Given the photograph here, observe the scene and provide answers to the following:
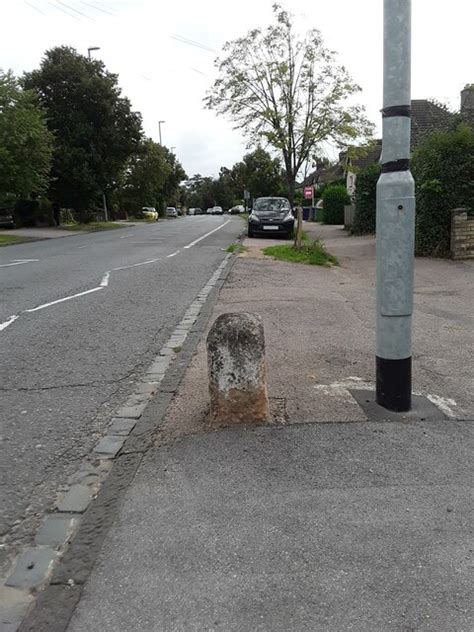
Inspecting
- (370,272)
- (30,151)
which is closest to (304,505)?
(370,272)

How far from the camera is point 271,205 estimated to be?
79.8 feet

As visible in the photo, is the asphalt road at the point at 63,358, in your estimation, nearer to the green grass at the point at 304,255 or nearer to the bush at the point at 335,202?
the green grass at the point at 304,255

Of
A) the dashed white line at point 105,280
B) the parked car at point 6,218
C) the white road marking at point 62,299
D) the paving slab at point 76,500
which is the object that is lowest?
the paving slab at point 76,500

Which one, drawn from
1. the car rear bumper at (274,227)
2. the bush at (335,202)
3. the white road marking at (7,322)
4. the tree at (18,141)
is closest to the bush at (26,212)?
the tree at (18,141)

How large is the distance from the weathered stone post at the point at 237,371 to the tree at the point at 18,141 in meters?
23.4

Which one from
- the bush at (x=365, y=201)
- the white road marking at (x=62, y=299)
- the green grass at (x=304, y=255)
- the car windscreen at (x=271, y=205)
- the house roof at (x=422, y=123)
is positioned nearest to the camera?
the white road marking at (x=62, y=299)

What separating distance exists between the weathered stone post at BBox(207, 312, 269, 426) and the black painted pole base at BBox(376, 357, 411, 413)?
3.06 ft

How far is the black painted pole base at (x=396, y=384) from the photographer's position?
4203 mm

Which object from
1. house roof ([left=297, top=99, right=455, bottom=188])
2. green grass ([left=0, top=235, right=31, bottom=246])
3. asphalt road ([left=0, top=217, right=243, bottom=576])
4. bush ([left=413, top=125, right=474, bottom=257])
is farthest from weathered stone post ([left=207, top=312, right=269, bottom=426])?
green grass ([left=0, top=235, right=31, bottom=246])

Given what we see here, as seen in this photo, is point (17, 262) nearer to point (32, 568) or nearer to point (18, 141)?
point (18, 141)

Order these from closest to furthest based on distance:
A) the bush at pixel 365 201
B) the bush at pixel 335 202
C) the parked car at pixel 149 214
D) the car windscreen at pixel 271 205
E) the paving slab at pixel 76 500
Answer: the paving slab at pixel 76 500, the bush at pixel 365 201, the car windscreen at pixel 271 205, the bush at pixel 335 202, the parked car at pixel 149 214

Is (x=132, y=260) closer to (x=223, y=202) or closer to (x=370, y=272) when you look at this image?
(x=370, y=272)

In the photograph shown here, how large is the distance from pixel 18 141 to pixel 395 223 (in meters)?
24.6

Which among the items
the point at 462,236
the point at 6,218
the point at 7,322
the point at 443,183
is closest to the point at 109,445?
the point at 7,322
